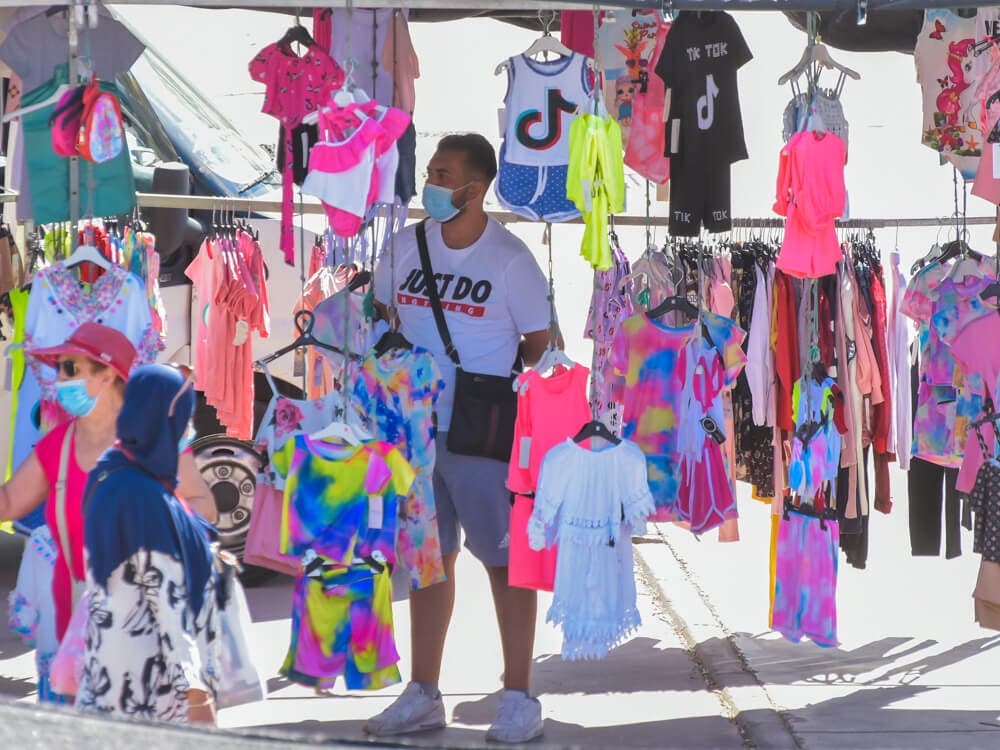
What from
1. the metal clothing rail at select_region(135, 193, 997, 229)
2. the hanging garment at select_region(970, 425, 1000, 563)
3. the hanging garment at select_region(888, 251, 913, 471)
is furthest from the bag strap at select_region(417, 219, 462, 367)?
the hanging garment at select_region(888, 251, 913, 471)

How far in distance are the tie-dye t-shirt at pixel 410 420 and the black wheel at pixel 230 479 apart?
2.95 m

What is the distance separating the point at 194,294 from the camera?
7.73 m

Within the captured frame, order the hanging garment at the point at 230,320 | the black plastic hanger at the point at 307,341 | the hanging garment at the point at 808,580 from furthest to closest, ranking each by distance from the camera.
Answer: the hanging garment at the point at 230,320 < the hanging garment at the point at 808,580 < the black plastic hanger at the point at 307,341

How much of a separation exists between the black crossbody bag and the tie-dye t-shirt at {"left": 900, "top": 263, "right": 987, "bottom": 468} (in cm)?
225

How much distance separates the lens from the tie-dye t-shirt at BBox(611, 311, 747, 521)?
5.28m

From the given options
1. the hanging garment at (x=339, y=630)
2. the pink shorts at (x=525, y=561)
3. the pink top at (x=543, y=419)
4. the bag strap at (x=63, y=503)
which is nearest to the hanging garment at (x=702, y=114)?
the pink top at (x=543, y=419)

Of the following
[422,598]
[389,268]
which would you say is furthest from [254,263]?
[422,598]

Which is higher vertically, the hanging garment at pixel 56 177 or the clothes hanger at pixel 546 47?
the clothes hanger at pixel 546 47

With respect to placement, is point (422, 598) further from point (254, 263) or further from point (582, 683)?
point (254, 263)

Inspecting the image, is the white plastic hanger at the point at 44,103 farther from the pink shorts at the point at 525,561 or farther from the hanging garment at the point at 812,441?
the hanging garment at the point at 812,441

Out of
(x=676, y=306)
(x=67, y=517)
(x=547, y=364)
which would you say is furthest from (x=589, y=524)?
(x=67, y=517)

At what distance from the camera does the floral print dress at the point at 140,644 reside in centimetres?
366

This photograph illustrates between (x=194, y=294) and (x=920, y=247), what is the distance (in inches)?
764

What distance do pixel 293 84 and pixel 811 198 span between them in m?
1.88
